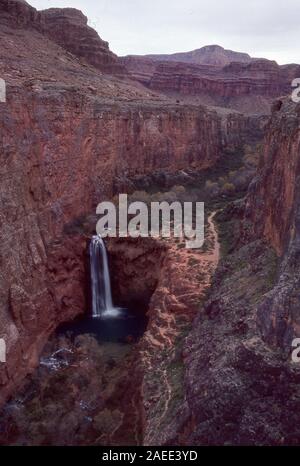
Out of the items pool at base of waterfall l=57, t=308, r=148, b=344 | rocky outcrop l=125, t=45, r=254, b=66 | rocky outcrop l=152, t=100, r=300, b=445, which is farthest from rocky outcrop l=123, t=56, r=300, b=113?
rocky outcrop l=152, t=100, r=300, b=445

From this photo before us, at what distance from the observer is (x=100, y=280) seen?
101 ft

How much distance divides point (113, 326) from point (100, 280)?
3.95m

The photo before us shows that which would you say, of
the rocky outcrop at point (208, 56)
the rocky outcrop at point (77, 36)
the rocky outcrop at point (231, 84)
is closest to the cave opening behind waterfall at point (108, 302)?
the rocky outcrop at point (77, 36)

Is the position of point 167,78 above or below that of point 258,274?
above

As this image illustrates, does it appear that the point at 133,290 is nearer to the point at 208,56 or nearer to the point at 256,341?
the point at 256,341

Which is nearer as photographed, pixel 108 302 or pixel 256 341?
pixel 256 341

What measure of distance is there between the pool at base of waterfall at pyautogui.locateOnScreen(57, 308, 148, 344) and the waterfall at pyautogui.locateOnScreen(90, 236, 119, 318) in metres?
0.49

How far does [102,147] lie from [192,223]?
895cm

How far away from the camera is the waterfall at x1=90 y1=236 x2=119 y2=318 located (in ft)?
98.8

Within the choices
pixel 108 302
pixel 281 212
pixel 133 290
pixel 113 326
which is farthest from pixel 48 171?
pixel 281 212

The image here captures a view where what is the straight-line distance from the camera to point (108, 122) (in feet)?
118

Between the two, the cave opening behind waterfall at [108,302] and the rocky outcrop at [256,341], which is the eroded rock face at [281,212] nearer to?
the rocky outcrop at [256,341]

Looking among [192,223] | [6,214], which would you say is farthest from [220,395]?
[192,223]
